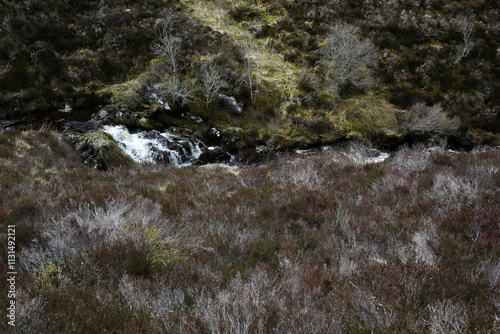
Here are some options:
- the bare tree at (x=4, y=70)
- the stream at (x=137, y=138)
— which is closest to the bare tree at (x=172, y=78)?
the stream at (x=137, y=138)

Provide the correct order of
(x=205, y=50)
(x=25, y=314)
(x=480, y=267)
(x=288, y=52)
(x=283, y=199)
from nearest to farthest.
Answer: (x=25, y=314), (x=480, y=267), (x=283, y=199), (x=205, y=50), (x=288, y=52)

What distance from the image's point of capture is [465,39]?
23422 millimetres

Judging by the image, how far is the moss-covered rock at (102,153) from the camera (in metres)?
10.5

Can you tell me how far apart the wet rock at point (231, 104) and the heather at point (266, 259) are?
44.2 ft

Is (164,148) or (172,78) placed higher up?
(172,78)

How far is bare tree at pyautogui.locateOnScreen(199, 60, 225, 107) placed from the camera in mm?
17000

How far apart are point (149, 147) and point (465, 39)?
99.1 feet

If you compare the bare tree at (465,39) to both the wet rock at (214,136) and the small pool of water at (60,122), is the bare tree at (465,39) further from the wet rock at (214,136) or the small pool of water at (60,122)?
the small pool of water at (60,122)

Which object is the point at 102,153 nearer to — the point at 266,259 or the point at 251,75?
the point at 266,259

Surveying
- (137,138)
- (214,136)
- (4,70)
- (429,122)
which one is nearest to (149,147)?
(137,138)

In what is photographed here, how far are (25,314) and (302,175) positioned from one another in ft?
21.9

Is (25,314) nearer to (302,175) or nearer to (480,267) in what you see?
(480,267)

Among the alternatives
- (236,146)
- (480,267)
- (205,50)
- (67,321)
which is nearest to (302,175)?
(480,267)

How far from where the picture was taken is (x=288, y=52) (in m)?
24.2
